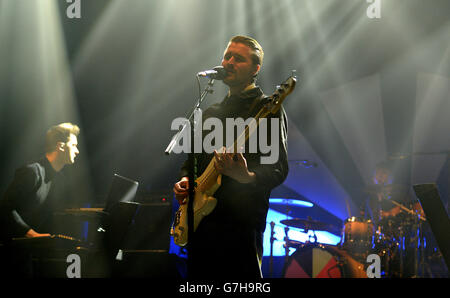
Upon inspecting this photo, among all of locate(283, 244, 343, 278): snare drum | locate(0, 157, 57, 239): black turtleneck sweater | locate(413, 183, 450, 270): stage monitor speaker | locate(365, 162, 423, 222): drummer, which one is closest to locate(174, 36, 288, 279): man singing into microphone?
locate(413, 183, 450, 270): stage monitor speaker

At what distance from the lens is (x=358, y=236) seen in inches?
211

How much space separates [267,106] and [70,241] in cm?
271

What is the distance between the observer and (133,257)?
4715 mm

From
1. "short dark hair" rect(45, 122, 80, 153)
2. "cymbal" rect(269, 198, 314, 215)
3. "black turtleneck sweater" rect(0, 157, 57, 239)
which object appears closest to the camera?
"black turtleneck sweater" rect(0, 157, 57, 239)

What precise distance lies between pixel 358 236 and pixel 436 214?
2.81 meters

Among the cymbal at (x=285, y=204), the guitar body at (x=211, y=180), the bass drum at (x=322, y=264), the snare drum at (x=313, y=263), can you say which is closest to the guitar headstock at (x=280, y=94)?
the guitar body at (x=211, y=180)

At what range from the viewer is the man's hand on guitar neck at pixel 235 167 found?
6.17ft

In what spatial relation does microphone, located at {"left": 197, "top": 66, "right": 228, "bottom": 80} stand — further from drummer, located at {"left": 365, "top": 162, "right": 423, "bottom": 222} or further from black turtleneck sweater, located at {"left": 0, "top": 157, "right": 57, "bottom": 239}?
drummer, located at {"left": 365, "top": 162, "right": 423, "bottom": 222}

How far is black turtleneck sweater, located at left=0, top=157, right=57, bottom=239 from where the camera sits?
3482 millimetres

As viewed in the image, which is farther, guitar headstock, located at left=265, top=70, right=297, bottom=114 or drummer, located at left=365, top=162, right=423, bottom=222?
drummer, located at left=365, top=162, right=423, bottom=222

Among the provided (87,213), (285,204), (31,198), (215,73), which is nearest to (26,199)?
(31,198)
